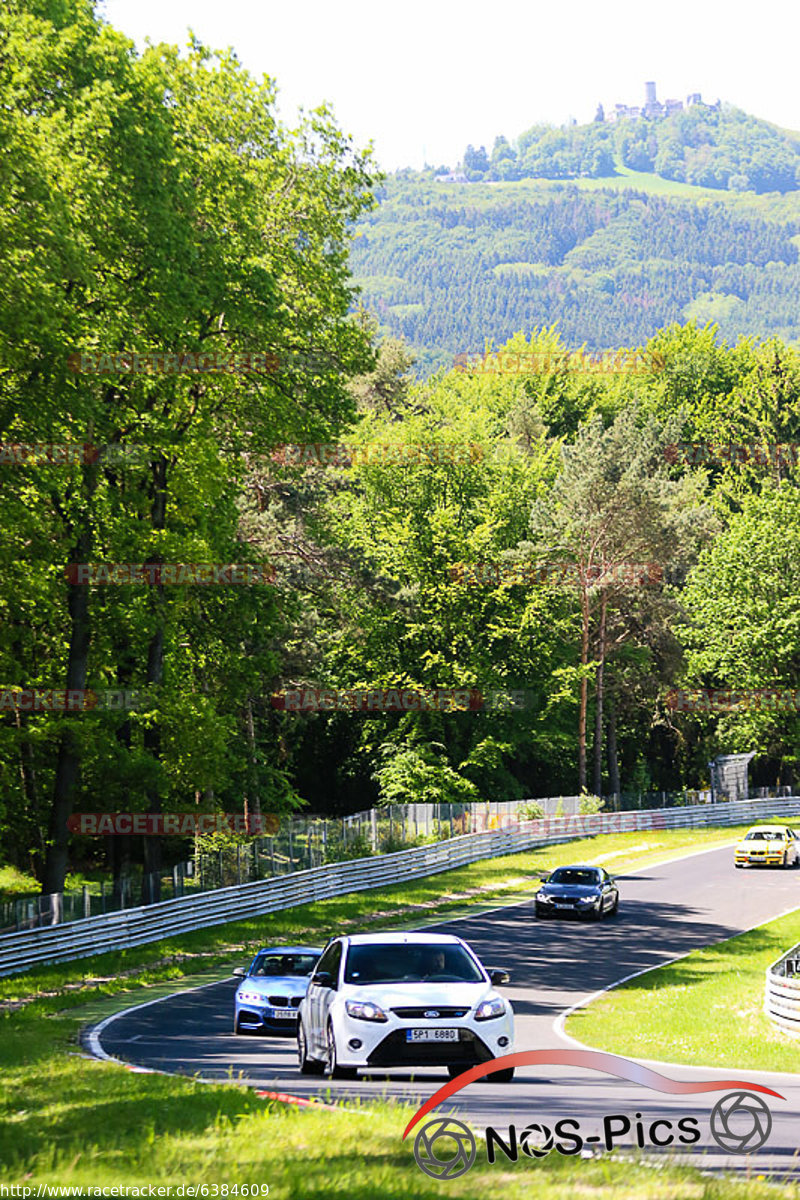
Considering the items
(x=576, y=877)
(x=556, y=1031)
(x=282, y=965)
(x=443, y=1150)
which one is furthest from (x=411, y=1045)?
(x=576, y=877)

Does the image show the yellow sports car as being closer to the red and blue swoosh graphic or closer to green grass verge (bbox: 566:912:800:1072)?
green grass verge (bbox: 566:912:800:1072)

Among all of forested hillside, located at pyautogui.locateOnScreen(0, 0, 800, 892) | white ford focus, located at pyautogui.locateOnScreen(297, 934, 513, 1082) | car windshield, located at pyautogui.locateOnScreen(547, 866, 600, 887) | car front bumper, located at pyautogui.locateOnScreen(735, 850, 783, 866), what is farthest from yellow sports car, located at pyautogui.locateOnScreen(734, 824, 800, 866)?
white ford focus, located at pyautogui.locateOnScreen(297, 934, 513, 1082)

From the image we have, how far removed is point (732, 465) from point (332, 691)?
46.9 meters

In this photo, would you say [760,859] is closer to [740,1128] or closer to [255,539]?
[255,539]

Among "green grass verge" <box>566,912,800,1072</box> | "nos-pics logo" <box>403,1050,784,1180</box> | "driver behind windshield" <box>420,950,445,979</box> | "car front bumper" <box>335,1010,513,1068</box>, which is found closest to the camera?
"nos-pics logo" <box>403,1050,784,1180</box>

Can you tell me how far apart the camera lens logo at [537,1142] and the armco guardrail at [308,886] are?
759 inches

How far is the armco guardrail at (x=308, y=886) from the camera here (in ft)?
93.6

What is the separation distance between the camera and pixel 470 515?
6994 cm

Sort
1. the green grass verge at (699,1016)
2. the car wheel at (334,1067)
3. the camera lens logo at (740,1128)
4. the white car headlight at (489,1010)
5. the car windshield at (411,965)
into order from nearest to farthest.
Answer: the camera lens logo at (740,1128)
the white car headlight at (489,1010)
the car wheel at (334,1067)
the car windshield at (411,965)
the green grass verge at (699,1016)

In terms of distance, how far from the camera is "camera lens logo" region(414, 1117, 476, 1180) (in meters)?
8.09

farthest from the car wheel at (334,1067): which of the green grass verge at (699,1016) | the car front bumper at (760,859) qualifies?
the car front bumper at (760,859)

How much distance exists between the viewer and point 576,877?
36.0 metres

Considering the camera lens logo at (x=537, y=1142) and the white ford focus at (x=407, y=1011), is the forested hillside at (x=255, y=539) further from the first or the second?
the camera lens logo at (x=537, y=1142)

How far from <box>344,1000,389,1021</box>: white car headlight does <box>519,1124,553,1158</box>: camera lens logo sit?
2846mm
